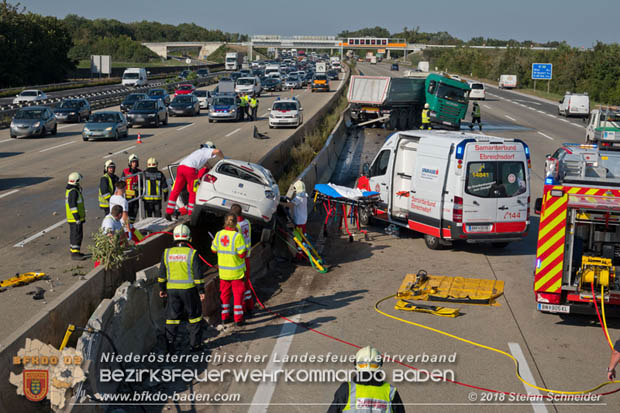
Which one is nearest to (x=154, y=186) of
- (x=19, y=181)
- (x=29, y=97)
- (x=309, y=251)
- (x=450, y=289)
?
(x=309, y=251)

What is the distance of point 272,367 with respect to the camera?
8.96 metres

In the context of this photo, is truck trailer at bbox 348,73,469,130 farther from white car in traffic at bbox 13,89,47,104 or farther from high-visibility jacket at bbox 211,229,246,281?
high-visibility jacket at bbox 211,229,246,281

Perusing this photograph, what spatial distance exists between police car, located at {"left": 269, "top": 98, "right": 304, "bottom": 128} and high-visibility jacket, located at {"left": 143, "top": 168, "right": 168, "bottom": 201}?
2389 cm

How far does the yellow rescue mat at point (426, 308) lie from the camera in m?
11.0

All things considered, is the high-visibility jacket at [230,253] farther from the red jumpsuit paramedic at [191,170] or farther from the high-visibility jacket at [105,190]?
the high-visibility jacket at [105,190]

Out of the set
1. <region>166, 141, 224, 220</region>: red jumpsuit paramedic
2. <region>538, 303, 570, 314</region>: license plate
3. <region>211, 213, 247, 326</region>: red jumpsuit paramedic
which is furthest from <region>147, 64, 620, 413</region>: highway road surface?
<region>166, 141, 224, 220</region>: red jumpsuit paramedic

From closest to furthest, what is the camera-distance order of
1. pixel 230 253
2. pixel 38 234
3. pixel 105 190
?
pixel 230 253 → pixel 105 190 → pixel 38 234

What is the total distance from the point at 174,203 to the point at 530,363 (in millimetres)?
8245

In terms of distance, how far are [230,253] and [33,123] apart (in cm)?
2836

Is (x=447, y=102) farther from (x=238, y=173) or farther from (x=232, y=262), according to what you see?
(x=232, y=262)

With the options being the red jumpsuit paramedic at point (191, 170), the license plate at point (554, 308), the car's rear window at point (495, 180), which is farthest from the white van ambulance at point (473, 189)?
the red jumpsuit paramedic at point (191, 170)

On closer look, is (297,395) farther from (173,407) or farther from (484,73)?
(484,73)

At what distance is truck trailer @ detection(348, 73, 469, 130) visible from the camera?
→ 38344 mm

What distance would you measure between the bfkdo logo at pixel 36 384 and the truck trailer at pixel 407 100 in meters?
32.7
